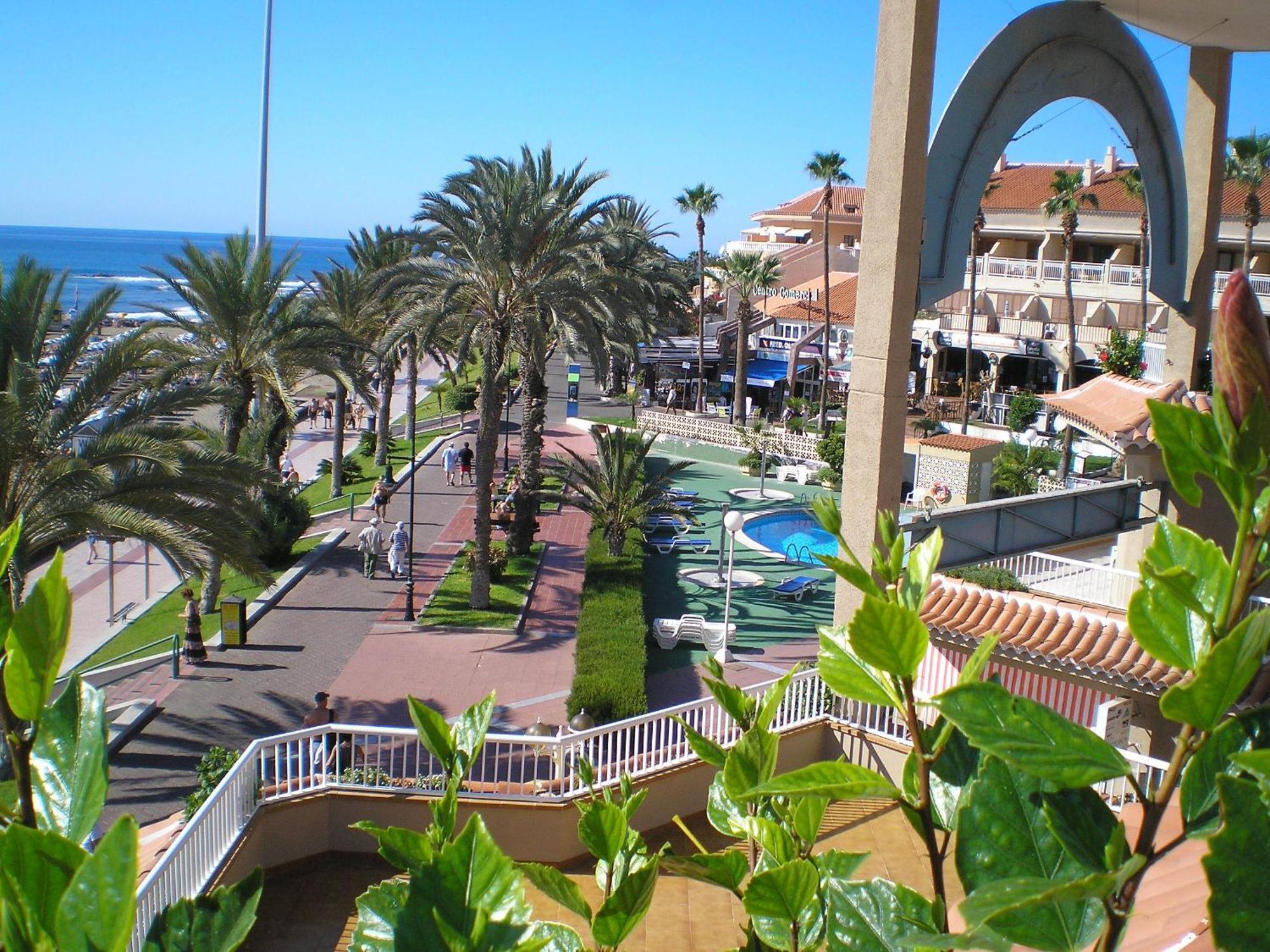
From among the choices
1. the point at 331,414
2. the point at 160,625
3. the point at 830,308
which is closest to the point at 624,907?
the point at 160,625

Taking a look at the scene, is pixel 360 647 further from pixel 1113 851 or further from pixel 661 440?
pixel 661 440

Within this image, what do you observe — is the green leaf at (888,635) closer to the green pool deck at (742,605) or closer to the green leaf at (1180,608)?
the green leaf at (1180,608)

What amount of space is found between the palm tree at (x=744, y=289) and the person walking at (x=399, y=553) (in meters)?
19.3

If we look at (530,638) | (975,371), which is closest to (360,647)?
(530,638)

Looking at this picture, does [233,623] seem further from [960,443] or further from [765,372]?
[765,372]

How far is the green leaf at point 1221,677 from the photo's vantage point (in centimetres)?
91

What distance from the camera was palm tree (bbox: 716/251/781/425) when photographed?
40.2 meters

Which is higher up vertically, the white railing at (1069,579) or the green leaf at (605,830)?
the green leaf at (605,830)

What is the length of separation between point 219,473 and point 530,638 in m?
6.27

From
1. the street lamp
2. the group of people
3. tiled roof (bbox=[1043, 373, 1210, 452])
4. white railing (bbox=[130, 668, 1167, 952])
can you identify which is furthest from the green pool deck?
the group of people

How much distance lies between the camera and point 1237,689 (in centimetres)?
93

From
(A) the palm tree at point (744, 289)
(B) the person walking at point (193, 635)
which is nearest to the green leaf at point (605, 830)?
(B) the person walking at point (193, 635)

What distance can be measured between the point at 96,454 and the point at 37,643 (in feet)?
37.6

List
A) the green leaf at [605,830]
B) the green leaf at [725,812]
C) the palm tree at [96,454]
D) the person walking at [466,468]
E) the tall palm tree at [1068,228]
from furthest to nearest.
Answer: the tall palm tree at [1068,228]
the person walking at [466,468]
the palm tree at [96,454]
the green leaf at [725,812]
the green leaf at [605,830]
